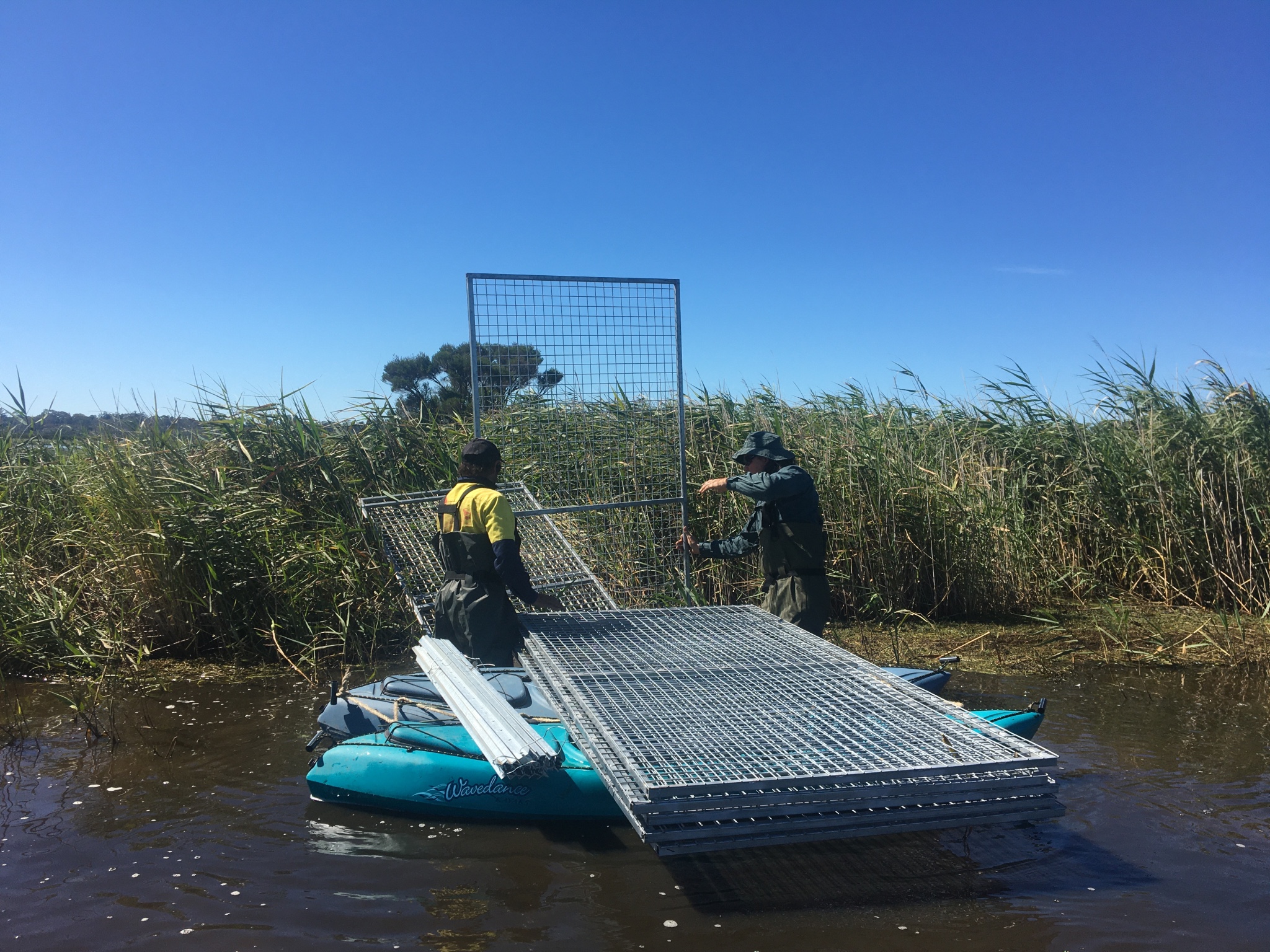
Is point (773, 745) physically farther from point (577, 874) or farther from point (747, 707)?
point (577, 874)

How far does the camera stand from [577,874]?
3.99 metres

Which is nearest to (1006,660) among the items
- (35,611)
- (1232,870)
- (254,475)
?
(1232,870)

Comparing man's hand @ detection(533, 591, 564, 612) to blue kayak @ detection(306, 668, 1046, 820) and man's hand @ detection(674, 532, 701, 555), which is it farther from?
man's hand @ detection(674, 532, 701, 555)

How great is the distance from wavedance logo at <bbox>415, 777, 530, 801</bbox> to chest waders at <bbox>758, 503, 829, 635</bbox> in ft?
6.54

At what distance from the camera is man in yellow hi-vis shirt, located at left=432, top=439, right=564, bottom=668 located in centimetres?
500

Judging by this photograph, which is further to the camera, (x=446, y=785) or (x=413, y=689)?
(x=413, y=689)

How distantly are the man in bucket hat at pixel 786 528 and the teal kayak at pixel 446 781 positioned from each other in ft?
3.98

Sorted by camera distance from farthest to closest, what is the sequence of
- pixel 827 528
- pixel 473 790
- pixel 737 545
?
pixel 827 528
pixel 737 545
pixel 473 790

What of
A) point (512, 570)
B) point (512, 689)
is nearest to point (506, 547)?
point (512, 570)

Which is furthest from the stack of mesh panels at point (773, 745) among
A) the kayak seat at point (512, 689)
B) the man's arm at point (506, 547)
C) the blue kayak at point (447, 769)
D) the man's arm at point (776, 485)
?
the man's arm at point (776, 485)

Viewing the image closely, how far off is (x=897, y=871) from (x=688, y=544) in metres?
2.68

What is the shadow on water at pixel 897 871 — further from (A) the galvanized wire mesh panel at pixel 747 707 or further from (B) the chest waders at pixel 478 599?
(B) the chest waders at pixel 478 599

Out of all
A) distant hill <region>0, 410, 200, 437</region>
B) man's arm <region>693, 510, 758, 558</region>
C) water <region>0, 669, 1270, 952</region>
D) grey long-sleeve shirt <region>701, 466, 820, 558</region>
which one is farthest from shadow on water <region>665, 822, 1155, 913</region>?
distant hill <region>0, 410, 200, 437</region>

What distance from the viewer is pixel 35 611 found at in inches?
282
